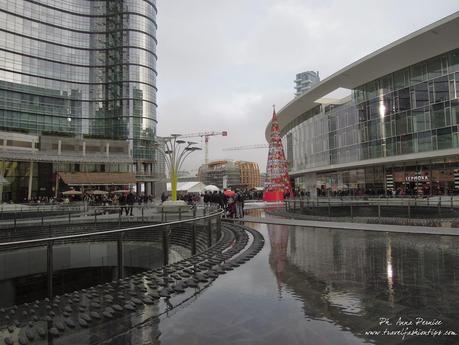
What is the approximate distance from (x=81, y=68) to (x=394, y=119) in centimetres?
7634

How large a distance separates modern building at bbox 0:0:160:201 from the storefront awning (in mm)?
447

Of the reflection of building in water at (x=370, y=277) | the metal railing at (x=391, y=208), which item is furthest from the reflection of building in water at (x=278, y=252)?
the metal railing at (x=391, y=208)

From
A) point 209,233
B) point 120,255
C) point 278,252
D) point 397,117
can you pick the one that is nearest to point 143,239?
point 120,255

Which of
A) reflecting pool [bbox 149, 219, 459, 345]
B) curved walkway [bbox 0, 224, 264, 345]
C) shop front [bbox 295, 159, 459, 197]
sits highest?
shop front [bbox 295, 159, 459, 197]

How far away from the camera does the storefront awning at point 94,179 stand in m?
68.4

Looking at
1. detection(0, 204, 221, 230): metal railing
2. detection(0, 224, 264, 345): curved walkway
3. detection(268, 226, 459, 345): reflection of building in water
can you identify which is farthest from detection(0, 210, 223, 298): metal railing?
detection(0, 204, 221, 230): metal railing

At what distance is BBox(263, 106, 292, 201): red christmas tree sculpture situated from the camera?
4134cm

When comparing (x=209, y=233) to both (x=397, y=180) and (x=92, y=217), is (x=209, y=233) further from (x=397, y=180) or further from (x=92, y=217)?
(x=397, y=180)

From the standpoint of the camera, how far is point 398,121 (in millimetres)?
42438

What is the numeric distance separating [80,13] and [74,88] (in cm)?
2040

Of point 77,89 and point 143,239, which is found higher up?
point 77,89

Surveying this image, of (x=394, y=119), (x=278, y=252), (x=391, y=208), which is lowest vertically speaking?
(x=278, y=252)

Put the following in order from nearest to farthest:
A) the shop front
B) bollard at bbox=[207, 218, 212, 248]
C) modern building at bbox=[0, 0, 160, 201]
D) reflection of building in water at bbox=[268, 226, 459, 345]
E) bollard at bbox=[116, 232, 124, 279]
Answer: reflection of building in water at bbox=[268, 226, 459, 345], bollard at bbox=[116, 232, 124, 279], bollard at bbox=[207, 218, 212, 248], the shop front, modern building at bbox=[0, 0, 160, 201]

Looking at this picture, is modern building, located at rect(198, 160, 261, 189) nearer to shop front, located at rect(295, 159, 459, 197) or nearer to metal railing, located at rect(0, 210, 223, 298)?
shop front, located at rect(295, 159, 459, 197)
